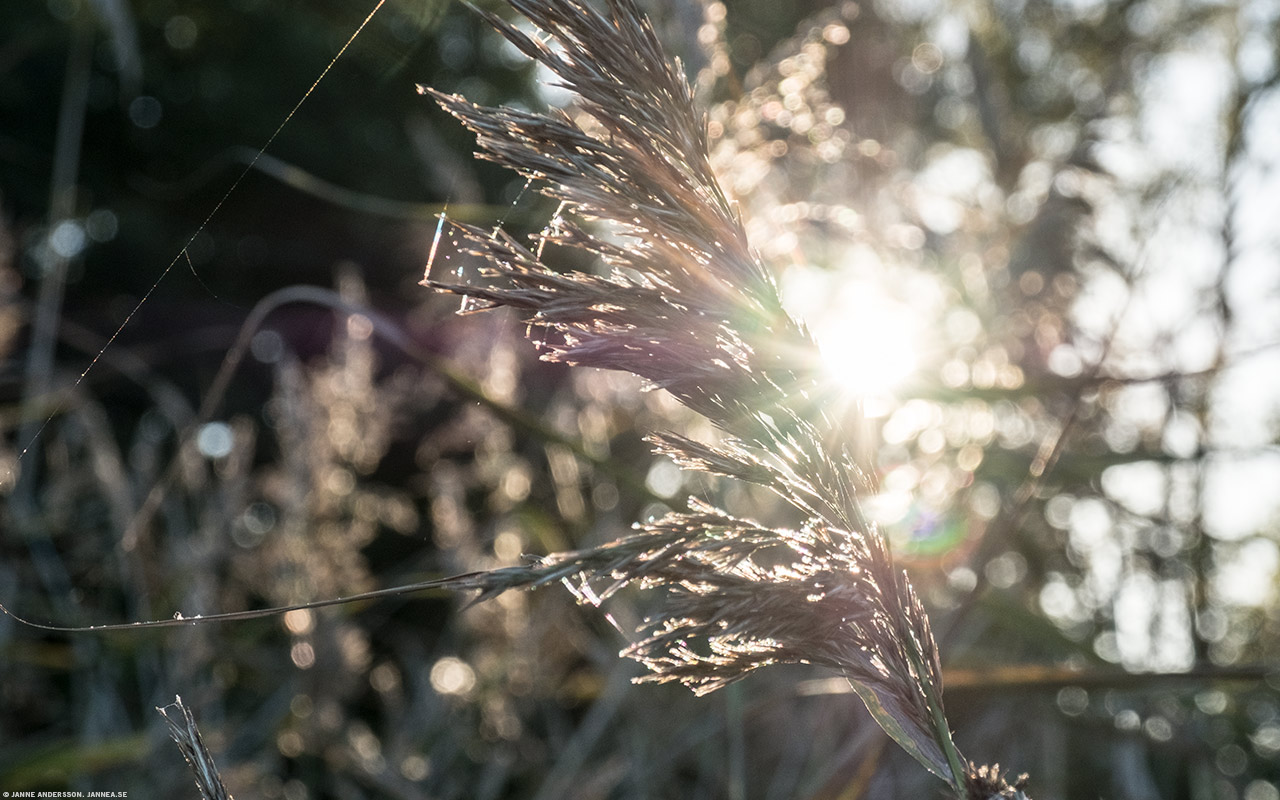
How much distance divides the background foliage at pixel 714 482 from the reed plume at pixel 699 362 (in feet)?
0.92

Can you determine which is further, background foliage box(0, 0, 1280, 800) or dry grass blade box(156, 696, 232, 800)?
background foliage box(0, 0, 1280, 800)

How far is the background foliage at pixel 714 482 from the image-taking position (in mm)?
1518

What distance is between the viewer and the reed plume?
2.24ft

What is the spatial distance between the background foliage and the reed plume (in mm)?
280

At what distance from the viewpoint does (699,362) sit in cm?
71

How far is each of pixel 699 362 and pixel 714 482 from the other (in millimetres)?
777

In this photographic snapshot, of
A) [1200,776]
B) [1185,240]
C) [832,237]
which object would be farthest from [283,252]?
[1200,776]

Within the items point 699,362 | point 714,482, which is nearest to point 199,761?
point 699,362

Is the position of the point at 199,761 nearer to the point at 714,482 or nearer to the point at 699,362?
the point at 699,362

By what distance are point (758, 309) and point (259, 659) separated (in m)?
1.85

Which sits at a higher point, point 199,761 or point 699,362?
point 699,362

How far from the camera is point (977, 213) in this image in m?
2.85

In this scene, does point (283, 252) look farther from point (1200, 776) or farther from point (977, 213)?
point (1200, 776)

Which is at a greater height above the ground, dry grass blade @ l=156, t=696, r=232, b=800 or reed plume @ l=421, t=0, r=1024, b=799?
reed plume @ l=421, t=0, r=1024, b=799
